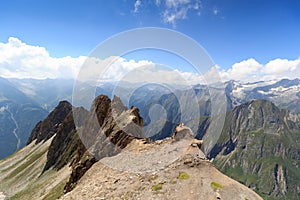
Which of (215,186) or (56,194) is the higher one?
(215,186)

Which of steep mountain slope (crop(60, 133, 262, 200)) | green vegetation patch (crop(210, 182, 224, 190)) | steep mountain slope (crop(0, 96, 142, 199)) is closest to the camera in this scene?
steep mountain slope (crop(60, 133, 262, 200))

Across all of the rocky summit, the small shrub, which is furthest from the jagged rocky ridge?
the small shrub

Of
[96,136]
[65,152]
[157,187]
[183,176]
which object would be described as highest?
[183,176]

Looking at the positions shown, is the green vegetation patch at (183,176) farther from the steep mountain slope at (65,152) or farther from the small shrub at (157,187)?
the steep mountain slope at (65,152)

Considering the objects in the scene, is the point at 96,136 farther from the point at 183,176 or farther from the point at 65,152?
the point at 65,152

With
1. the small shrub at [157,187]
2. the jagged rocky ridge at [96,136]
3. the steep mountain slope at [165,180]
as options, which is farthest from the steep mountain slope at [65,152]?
the small shrub at [157,187]

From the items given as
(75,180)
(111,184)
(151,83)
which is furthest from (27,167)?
(151,83)

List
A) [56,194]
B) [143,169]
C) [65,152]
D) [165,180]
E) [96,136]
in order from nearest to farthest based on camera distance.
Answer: [165,180] → [143,169] → [56,194] → [96,136] → [65,152]

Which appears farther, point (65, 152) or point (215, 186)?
point (65, 152)

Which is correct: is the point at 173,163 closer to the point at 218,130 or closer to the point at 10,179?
the point at 218,130

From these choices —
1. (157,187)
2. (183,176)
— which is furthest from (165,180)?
(183,176)

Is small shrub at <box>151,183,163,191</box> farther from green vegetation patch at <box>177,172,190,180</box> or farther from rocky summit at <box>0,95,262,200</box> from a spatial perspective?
green vegetation patch at <box>177,172,190,180</box>
